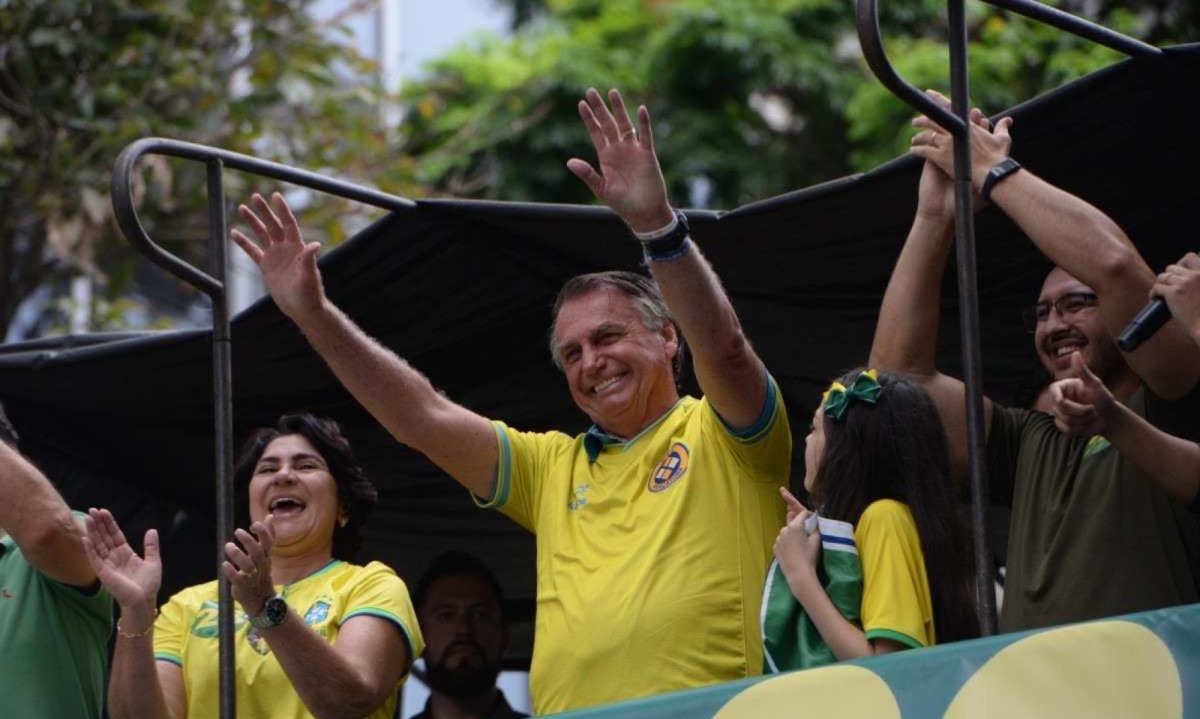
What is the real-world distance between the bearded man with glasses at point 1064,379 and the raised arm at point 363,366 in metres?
0.88

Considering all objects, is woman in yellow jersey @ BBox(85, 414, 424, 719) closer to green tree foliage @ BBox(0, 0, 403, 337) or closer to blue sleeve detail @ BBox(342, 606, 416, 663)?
blue sleeve detail @ BBox(342, 606, 416, 663)

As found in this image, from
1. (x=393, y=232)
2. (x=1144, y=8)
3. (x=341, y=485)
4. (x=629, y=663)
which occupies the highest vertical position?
(x=1144, y=8)

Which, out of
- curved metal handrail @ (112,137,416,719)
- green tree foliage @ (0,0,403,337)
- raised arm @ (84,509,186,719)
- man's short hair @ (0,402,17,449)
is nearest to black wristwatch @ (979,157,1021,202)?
curved metal handrail @ (112,137,416,719)

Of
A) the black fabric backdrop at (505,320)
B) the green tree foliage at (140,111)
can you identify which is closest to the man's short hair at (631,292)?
the black fabric backdrop at (505,320)

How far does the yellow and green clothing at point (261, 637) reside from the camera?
4.23 meters

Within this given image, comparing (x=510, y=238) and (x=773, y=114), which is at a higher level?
(x=773, y=114)

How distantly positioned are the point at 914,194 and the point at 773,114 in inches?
461

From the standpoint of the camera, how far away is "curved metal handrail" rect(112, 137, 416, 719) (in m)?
3.66

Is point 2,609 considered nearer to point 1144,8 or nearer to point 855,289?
point 855,289

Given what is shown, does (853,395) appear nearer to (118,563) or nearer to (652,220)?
(652,220)

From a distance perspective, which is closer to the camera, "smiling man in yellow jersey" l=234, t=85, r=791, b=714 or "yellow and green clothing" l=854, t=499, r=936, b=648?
"yellow and green clothing" l=854, t=499, r=936, b=648

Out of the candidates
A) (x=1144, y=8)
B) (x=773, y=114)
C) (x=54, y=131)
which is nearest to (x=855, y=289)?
(x=54, y=131)

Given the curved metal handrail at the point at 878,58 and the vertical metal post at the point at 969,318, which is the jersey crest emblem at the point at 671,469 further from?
the curved metal handrail at the point at 878,58

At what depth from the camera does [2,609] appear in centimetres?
434
